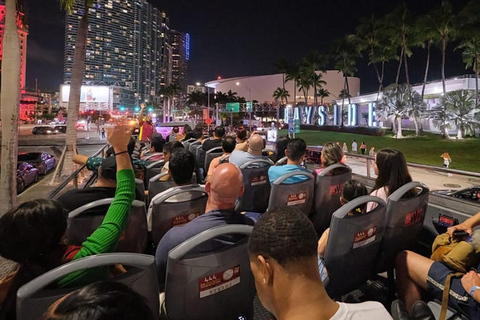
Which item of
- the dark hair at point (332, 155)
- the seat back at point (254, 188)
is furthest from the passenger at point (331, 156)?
the seat back at point (254, 188)

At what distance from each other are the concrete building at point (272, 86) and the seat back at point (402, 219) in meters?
110

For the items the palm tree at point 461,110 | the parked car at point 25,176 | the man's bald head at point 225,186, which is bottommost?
the parked car at point 25,176

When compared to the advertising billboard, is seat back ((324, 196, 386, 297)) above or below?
below

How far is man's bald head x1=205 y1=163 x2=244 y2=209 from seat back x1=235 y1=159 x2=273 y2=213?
7.99 ft

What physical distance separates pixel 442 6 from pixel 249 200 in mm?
51390

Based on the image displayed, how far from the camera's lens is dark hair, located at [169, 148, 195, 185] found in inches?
139

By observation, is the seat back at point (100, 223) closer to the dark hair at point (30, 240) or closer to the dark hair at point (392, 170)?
the dark hair at point (30, 240)

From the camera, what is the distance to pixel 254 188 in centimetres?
504

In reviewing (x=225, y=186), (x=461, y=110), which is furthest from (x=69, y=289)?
(x=461, y=110)

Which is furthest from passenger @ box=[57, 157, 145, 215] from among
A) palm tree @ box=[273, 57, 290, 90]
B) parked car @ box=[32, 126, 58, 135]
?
palm tree @ box=[273, 57, 290, 90]

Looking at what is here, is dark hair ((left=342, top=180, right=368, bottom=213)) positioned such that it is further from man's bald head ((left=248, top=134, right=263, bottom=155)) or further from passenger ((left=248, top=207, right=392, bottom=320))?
man's bald head ((left=248, top=134, right=263, bottom=155))

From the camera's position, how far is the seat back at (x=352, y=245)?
2521 mm

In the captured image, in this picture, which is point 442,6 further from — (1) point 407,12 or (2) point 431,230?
(2) point 431,230

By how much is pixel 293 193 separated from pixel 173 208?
1.57 meters
